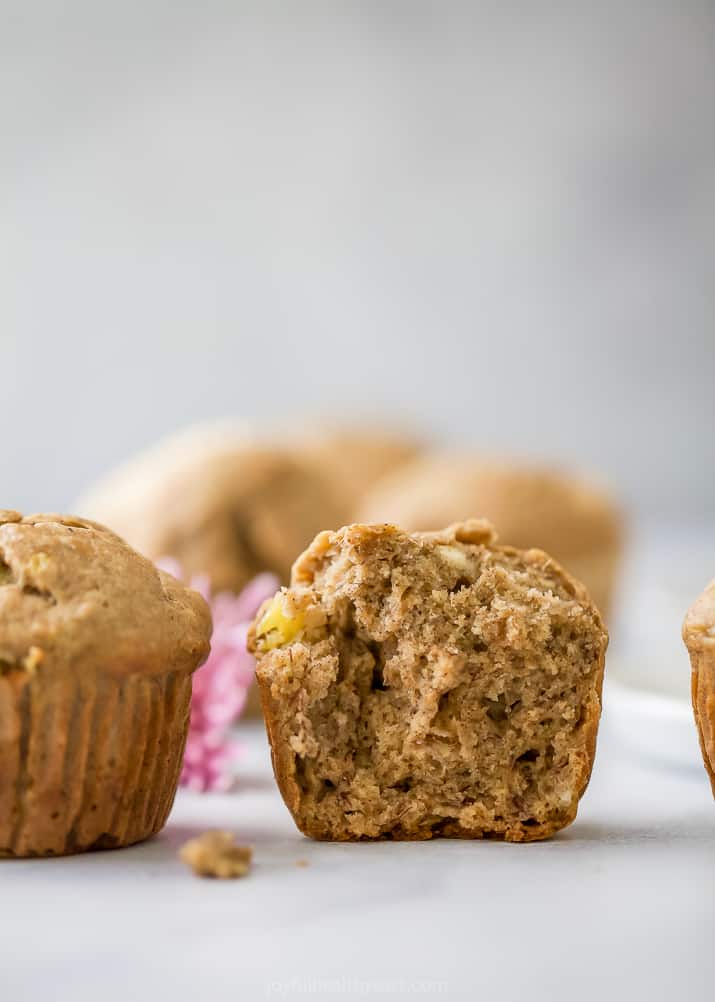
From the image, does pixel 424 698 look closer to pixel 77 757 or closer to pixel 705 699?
pixel 705 699

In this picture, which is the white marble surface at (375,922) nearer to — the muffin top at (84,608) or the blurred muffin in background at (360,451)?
the muffin top at (84,608)

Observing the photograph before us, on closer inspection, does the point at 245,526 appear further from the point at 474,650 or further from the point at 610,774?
the point at 474,650

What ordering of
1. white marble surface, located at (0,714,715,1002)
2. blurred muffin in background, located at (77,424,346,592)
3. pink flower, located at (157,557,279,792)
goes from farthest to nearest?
blurred muffin in background, located at (77,424,346,592) < pink flower, located at (157,557,279,792) < white marble surface, located at (0,714,715,1002)

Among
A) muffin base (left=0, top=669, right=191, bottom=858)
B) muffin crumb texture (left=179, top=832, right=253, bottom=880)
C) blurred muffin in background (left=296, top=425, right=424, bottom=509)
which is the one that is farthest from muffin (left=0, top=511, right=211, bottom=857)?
blurred muffin in background (left=296, top=425, right=424, bottom=509)

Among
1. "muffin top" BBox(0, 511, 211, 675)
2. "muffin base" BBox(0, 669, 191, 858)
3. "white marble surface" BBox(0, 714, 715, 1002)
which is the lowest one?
"white marble surface" BBox(0, 714, 715, 1002)

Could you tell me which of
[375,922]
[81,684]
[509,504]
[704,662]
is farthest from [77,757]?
[509,504]

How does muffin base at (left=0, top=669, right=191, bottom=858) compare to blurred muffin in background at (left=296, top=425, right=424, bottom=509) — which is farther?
blurred muffin in background at (left=296, top=425, right=424, bottom=509)

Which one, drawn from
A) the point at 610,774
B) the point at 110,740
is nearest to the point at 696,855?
the point at 610,774

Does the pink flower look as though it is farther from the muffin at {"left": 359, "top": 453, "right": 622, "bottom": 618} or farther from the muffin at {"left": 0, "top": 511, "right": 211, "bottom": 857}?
the muffin at {"left": 359, "top": 453, "right": 622, "bottom": 618}
